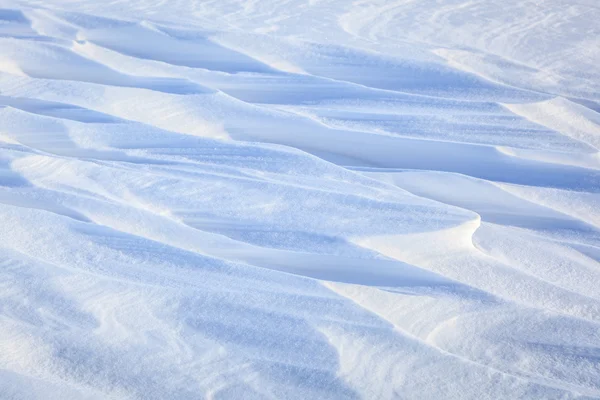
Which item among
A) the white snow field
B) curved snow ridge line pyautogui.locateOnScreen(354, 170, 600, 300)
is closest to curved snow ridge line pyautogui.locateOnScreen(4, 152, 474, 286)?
the white snow field

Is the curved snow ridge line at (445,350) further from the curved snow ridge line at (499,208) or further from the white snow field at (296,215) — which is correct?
the curved snow ridge line at (499,208)

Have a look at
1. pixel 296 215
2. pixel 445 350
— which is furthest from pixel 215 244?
pixel 445 350

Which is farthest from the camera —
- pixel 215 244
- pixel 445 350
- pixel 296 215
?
pixel 296 215

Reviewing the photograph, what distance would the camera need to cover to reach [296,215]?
1.64m

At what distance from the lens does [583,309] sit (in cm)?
133

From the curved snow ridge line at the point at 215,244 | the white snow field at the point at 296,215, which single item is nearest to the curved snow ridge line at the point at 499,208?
the white snow field at the point at 296,215

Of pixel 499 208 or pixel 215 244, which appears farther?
pixel 499 208

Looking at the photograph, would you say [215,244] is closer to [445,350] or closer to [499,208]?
[445,350]

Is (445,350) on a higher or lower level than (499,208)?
lower

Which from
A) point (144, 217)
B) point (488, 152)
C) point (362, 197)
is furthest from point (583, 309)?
point (144, 217)

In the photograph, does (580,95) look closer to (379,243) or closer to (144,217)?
(379,243)

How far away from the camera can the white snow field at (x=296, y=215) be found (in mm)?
1180

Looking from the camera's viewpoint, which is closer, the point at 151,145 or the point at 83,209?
the point at 83,209

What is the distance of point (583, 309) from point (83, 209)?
1.02 meters
